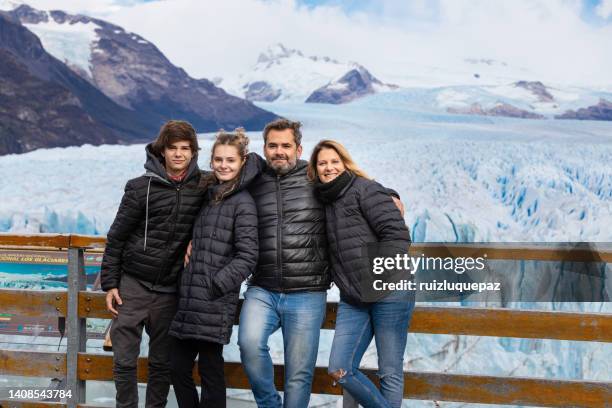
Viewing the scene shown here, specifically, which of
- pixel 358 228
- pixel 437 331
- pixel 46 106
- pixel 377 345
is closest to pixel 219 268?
pixel 358 228

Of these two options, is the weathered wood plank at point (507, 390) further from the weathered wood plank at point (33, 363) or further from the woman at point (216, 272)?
the weathered wood plank at point (33, 363)

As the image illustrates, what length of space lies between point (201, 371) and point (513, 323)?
3.55ft

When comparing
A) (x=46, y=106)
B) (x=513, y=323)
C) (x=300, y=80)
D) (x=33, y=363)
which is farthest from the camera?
(x=300, y=80)

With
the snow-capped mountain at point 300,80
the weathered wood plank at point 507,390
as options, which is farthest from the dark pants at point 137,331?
the snow-capped mountain at point 300,80

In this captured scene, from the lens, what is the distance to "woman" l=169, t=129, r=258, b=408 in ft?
8.01

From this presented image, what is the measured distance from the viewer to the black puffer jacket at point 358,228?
7.89 feet

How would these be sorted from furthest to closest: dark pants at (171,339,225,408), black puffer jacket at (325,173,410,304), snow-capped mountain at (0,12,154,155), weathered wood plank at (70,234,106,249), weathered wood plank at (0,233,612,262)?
1. snow-capped mountain at (0,12,154,155)
2. weathered wood plank at (70,234,106,249)
3. weathered wood plank at (0,233,612,262)
4. dark pants at (171,339,225,408)
5. black puffer jacket at (325,173,410,304)

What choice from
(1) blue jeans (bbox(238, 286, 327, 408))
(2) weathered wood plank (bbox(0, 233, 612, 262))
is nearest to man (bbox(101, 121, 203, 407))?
(2) weathered wood plank (bbox(0, 233, 612, 262))

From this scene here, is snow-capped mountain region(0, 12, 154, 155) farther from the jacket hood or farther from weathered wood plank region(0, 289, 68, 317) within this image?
the jacket hood

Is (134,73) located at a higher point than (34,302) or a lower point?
higher

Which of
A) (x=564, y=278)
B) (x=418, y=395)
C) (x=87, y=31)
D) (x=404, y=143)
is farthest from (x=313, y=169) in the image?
(x=87, y=31)

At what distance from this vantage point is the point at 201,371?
2531mm

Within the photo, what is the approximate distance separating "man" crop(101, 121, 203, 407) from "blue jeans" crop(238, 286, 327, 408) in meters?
0.32

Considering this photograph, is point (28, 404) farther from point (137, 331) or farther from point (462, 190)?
point (462, 190)
